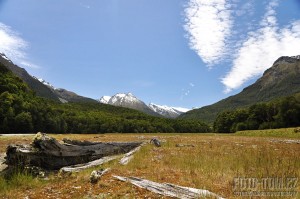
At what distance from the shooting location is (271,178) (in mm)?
10219

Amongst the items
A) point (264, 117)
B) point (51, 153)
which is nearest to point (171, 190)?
point (51, 153)

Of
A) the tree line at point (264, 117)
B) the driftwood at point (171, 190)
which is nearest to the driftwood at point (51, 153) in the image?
the driftwood at point (171, 190)

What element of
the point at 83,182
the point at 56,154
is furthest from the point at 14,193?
the point at 56,154

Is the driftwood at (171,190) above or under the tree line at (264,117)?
under

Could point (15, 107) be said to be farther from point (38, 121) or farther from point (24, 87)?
point (24, 87)

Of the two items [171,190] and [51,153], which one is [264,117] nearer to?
[51,153]

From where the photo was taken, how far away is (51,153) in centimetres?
1742

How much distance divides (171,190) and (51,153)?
382 inches

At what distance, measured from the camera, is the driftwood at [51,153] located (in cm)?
1593

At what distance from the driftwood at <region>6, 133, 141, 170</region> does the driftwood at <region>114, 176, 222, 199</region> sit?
23.6 feet

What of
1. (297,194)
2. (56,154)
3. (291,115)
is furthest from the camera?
(291,115)

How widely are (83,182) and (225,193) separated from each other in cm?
596

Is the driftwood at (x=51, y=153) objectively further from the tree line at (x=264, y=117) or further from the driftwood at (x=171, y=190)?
the tree line at (x=264, y=117)

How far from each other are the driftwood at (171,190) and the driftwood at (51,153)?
283 inches
